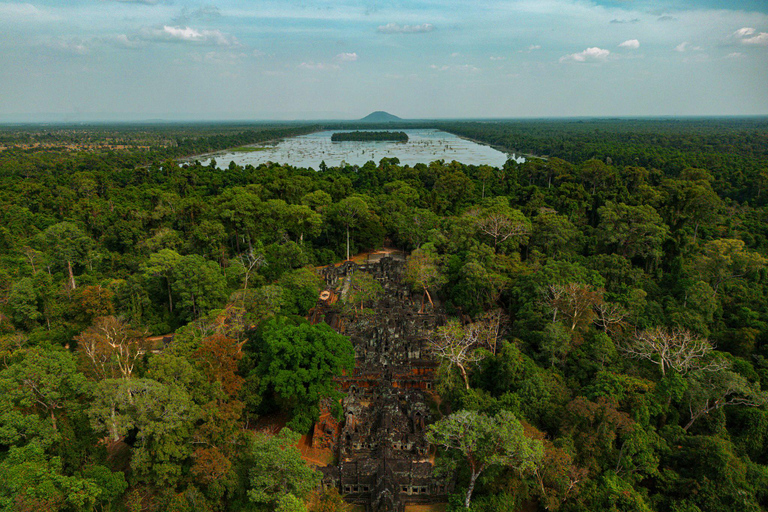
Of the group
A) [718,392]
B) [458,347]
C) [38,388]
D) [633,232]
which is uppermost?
[633,232]

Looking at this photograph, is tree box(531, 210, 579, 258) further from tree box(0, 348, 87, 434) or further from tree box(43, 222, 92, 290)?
tree box(43, 222, 92, 290)

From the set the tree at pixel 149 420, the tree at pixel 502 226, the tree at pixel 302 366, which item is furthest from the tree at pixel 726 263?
the tree at pixel 149 420

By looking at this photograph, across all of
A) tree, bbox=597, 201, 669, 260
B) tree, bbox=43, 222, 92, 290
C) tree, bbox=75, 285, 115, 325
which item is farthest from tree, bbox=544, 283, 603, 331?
tree, bbox=43, 222, 92, 290

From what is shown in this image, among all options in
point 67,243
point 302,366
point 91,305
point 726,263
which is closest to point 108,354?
point 302,366

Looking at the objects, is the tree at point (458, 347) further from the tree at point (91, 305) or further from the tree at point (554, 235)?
the tree at point (91, 305)

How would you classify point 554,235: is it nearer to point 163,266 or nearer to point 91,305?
point 163,266

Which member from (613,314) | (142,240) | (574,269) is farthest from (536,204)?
(142,240)

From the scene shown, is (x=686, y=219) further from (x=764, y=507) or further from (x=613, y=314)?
(x=764, y=507)
